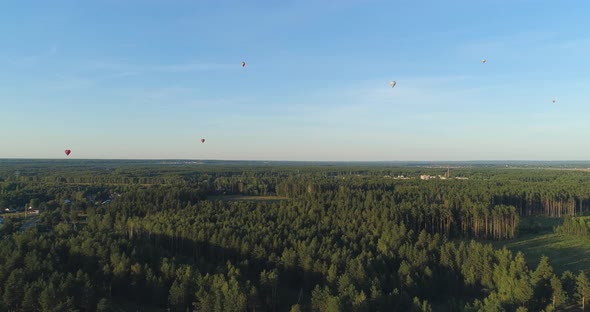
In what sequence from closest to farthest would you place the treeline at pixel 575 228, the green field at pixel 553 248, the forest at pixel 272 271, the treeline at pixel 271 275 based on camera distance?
the treeline at pixel 271 275 < the forest at pixel 272 271 < the green field at pixel 553 248 < the treeline at pixel 575 228

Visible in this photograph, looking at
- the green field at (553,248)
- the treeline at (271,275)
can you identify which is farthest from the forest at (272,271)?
the green field at (553,248)

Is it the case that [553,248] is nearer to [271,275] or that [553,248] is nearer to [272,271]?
[272,271]

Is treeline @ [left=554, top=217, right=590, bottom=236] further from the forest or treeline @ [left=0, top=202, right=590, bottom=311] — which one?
treeline @ [left=0, top=202, right=590, bottom=311]

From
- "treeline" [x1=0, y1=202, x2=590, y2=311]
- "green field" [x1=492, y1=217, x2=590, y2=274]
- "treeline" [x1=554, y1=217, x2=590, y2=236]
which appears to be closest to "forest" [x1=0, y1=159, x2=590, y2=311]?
"treeline" [x1=0, y1=202, x2=590, y2=311]

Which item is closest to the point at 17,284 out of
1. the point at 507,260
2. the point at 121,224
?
the point at 121,224

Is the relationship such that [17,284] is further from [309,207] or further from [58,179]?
[58,179]

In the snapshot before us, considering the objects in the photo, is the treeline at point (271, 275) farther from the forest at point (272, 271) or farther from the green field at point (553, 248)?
the green field at point (553, 248)

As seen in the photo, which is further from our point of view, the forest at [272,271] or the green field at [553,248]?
the green field at [553,248]

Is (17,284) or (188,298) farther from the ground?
(17,284)
